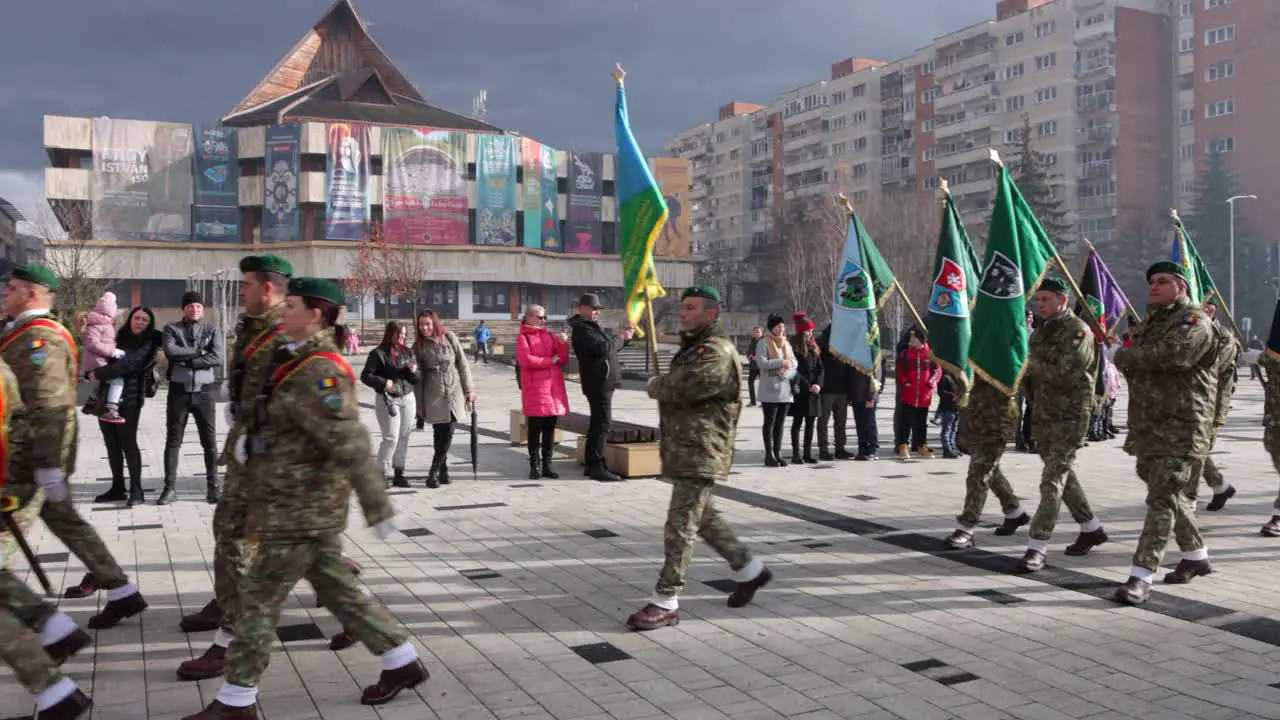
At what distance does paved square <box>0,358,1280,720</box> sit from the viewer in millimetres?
4641

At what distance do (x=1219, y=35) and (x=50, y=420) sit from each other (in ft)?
277

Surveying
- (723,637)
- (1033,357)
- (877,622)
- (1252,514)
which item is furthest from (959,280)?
(723,637)

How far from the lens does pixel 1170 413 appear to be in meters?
6.57

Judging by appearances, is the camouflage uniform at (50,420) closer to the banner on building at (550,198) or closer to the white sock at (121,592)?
the white sock at (121,592)

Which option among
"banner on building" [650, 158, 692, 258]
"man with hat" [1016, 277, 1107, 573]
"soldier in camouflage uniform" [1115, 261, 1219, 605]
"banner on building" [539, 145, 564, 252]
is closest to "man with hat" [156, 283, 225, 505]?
"man with hat" [1016, 277, 1107, 573]

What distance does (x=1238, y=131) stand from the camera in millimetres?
72812

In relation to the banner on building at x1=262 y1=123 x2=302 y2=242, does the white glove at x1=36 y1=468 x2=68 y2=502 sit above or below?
below

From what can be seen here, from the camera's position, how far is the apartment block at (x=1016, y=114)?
75.4 metres

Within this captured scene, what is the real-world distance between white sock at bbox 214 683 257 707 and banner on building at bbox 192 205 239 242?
7014cm

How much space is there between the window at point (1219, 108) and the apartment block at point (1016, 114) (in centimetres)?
342

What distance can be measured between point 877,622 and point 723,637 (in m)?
0.94

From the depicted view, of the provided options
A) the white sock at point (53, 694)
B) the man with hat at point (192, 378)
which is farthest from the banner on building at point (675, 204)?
the white sock at point (53, 694)

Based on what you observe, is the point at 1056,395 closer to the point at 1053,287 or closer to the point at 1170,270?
the point at 1053,287

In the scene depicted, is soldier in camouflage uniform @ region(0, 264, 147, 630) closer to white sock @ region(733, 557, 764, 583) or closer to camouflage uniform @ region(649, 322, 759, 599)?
camouflage uniform @ region(649, 322, 759, 599)
